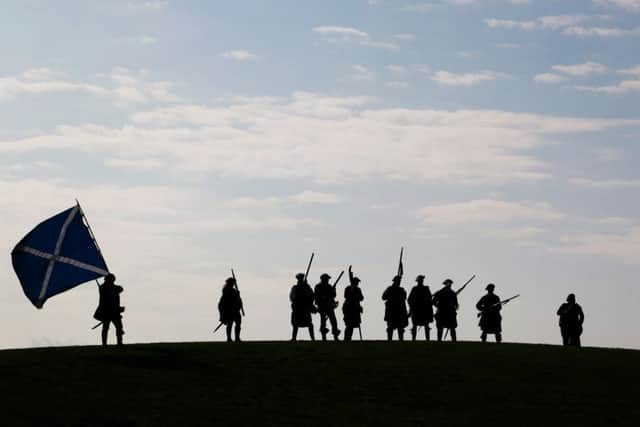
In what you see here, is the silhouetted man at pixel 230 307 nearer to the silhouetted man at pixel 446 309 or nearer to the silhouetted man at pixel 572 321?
the silhouetted man at pixel 446 309

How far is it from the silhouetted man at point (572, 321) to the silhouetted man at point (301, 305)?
305 inches

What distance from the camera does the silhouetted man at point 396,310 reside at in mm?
41688

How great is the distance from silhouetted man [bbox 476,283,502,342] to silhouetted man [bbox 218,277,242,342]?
7559mm

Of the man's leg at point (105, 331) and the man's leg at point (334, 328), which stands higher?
the man's leg at point (334, 328)

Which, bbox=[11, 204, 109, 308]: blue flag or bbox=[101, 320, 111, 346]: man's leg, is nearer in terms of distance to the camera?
bbox=[101, 320, 111, 346]: man's leg

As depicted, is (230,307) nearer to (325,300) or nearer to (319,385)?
(325,300)

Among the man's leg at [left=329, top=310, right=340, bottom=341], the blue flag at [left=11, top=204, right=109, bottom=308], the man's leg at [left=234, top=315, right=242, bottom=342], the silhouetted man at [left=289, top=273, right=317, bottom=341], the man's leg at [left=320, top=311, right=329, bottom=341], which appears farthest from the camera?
the man's leg at [left=329, top=310, right=340, bottom=341]

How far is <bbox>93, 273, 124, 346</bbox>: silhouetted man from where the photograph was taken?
37438 millimetres

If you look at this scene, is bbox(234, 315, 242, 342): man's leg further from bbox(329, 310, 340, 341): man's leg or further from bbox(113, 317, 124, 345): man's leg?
bbox(113, 317, 124, 345): man's leg

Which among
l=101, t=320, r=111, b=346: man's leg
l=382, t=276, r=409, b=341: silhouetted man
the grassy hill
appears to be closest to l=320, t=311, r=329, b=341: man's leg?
l=382, t=276, r=409, b=341: silhouetted man

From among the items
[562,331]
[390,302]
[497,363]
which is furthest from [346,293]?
[497,363]

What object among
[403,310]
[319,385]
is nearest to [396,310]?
[403,310]

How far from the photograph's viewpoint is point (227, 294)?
4044 centimetres

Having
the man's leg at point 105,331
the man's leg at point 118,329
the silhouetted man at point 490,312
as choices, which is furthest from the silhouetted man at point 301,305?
the man's leg at point 105,331
